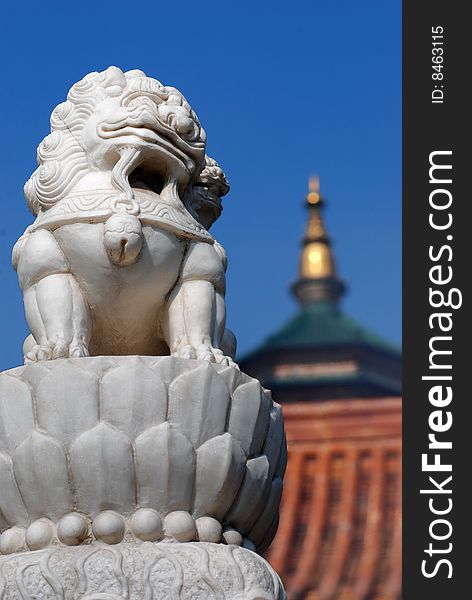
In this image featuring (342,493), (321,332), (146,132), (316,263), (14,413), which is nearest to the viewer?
(14,413)

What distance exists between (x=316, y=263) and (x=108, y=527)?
1924 centimetres

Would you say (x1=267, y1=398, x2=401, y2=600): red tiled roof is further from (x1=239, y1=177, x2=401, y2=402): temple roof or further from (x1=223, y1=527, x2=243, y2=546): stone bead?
(x1=223, y1=527, x2=243, y2=546): stone bead

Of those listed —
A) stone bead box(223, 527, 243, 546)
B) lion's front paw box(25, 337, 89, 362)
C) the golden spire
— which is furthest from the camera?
the golden spire

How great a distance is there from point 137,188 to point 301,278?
18.4m

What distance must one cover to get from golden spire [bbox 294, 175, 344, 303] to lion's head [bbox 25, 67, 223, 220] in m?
17.2

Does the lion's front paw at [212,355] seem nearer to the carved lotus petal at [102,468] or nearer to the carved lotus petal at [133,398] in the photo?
the carved lotus petal at [133,398]

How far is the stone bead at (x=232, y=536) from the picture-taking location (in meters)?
3.72

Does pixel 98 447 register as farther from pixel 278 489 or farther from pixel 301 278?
pixel 301 278

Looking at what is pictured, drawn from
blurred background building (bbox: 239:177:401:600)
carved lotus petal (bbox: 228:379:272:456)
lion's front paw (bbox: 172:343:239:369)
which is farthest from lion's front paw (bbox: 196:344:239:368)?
blurred background building (bbox: 239:177:401:600)

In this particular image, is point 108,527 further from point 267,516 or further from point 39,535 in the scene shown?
point 267,516

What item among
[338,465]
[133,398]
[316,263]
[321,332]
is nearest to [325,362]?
[321,332]

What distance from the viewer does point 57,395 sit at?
3.67m

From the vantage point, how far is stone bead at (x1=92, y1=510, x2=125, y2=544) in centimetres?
358

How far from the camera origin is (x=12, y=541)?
3682 millimetres
